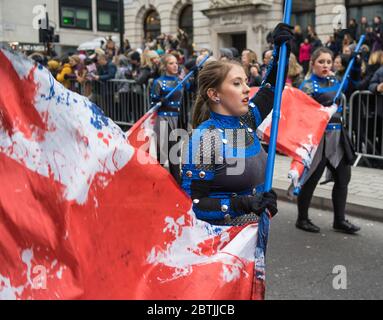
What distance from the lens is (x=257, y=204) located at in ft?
7.99

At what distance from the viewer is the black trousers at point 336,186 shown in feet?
18.0

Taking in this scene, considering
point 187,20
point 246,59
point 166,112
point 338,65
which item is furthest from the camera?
point 187,20

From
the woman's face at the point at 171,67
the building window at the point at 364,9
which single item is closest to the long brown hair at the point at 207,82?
the woman's face at the point at 171,67

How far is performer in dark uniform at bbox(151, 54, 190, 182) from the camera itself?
7340 mm

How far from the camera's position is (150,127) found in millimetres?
7215

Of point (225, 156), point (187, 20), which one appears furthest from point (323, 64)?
point (187, 20)

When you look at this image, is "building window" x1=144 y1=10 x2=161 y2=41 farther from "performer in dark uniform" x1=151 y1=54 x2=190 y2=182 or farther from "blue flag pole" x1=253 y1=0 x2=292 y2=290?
"blue flag pole" x1=253 y1=0 x2=292 y2=290

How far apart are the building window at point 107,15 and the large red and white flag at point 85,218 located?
179 ft

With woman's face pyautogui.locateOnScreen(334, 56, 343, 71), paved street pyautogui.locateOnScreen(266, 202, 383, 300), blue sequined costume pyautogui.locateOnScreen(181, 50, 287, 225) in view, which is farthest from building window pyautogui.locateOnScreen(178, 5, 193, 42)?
blue sequined costume pyautogui.locateOnScreen(181, 50, 287, 225)

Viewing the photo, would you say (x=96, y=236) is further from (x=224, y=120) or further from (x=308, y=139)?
(x=308, y=139)

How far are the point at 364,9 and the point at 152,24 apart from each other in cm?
1421

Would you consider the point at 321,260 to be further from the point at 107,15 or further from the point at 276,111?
the point at 107,15

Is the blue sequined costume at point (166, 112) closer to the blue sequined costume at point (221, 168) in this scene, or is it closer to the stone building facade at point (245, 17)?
the blue sequined costume at point (221, 168)

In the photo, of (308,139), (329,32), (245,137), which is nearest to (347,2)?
(329,32)
